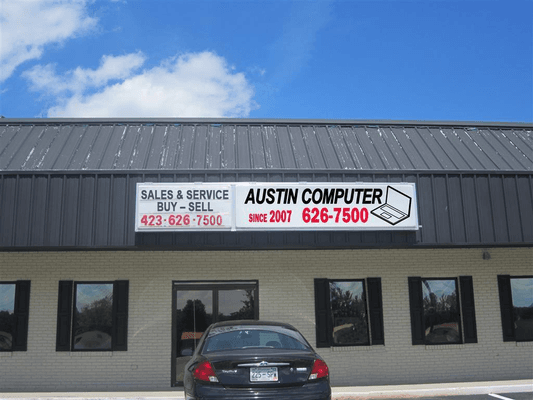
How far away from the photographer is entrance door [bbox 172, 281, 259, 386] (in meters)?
11.4

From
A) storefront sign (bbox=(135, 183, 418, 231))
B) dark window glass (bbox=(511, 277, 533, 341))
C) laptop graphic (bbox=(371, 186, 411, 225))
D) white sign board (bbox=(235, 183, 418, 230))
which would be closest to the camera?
storefront sign (bbox=(135, 183, 418, 231))

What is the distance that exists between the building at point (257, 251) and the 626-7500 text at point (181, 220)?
0.09 ft

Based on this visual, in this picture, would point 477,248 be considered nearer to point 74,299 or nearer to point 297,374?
point 297,374

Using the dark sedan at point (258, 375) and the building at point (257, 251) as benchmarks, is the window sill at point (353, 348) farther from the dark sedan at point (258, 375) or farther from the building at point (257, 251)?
the dark sedan at point (258, 375)

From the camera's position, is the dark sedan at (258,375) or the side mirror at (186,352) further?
the side mirror at (186,352)

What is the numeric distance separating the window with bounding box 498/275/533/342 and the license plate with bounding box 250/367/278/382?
7.99 metres

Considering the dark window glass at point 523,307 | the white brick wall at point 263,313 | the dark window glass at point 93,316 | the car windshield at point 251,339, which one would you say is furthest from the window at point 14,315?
the dark window glass at point 523,307

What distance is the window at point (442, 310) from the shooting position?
38.9ft

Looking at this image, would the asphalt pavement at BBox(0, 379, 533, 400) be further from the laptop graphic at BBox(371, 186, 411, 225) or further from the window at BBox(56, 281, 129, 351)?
the laptop graphic at BBox(371, 186, 411, 225)


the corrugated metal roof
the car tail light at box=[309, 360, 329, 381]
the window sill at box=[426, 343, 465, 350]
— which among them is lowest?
the window sill at box=[426, 343, 465, 350]

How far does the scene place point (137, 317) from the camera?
11.3 meters

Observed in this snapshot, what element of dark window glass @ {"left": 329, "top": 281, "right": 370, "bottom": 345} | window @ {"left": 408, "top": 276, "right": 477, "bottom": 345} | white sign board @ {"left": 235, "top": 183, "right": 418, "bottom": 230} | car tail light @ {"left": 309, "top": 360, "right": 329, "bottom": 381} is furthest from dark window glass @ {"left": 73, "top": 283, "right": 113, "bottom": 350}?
window @ {"left": 408, "top": 276, "right": 477, "bottom": 345}

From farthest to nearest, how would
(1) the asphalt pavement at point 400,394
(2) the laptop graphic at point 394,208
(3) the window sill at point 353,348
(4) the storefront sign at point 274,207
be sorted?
(3) the window sill at point 353,348
(2) the laptop graphic at point 394,208
(4) the storefront sign at point 274,207
(1) the asphalt pavement at point 400,394

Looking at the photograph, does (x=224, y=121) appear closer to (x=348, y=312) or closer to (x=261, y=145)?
(x=261, y=145)
